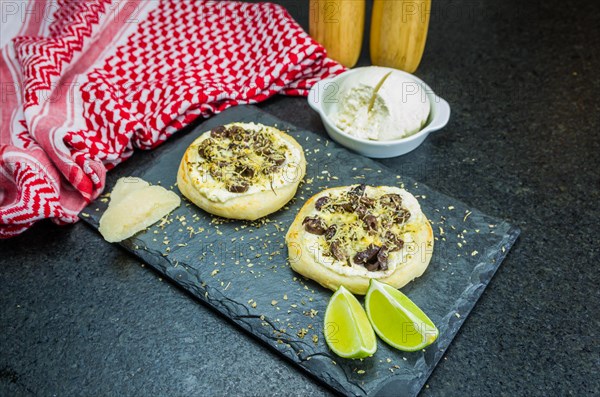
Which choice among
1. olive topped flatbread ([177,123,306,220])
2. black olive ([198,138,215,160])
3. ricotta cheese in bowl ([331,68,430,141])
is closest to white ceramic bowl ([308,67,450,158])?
ricotta cheese in bowl ([331,68,430,141])

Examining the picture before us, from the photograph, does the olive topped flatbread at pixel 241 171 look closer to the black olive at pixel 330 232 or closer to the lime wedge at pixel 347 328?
the black olive at pixel 330 232

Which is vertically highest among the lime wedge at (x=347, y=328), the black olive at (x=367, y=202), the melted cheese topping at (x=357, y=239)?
the black olive at (x=367, y=202)

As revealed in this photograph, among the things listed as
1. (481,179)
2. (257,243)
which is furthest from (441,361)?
(481,179)

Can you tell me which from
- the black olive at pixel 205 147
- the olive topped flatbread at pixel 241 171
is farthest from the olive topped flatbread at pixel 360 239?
the black olive at pixel 205 147

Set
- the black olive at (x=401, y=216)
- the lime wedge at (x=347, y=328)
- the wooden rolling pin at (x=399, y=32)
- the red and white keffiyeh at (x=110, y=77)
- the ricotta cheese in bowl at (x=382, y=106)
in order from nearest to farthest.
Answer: the lime wedge at (x=347, y=328) → the black olive at (x=401, y=216) → the red and white keffiyeh at (x=110, y=77) → the ricotta cheese in bowl at (x=382, y=106) → the wooden rolling pin at (x=399, y=32)

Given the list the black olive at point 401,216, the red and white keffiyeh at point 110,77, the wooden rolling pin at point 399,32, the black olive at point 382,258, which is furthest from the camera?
the wooden rolling pin at point 399,32

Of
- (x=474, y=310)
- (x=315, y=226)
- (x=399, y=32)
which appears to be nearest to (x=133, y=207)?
(x=315, y=226)

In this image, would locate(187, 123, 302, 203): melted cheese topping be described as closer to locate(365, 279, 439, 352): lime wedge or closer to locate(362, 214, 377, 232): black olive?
locate(362, 214, 377, 232): black olive
